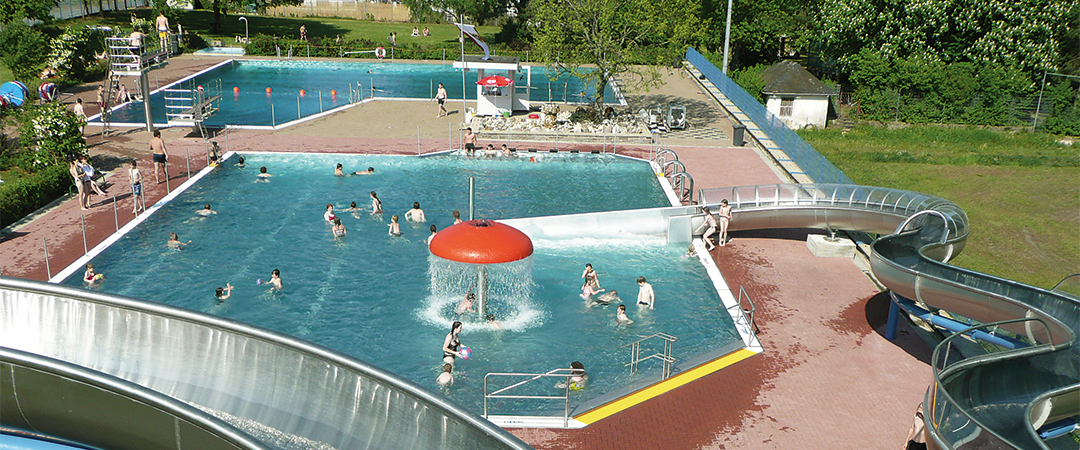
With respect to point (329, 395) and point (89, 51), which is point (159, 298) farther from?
point (89, 51)

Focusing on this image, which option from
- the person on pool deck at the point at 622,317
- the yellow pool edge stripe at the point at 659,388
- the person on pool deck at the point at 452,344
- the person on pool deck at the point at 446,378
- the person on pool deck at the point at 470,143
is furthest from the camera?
the person on pool deck at the point at 470,143

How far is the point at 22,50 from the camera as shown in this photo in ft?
125

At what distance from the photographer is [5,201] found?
20156 millimetres

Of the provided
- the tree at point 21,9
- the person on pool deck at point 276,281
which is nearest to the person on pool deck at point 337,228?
the person on pool deck at point 276,281

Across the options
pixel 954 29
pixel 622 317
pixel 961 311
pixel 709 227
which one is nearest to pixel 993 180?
pixel 709 227

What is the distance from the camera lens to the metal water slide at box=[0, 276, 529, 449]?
6938mm

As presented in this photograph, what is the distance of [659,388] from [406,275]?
759cm

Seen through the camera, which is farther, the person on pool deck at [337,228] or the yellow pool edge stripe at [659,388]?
the person on pool deck at [337,228]

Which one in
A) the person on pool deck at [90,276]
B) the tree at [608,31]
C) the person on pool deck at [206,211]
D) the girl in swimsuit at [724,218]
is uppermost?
the tree at [608,31]

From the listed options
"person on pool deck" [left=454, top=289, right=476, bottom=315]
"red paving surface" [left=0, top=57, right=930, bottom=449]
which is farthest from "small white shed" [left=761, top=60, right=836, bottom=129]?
"person on pool deck" [left=454, top=289, right=476, bottom=315]

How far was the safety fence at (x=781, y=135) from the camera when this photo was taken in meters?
24.2

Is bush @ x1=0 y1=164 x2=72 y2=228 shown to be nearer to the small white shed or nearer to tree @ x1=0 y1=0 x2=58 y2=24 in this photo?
tree @ x1=0 y1=0 x2=58 y2=24

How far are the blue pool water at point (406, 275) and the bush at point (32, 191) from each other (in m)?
3.16

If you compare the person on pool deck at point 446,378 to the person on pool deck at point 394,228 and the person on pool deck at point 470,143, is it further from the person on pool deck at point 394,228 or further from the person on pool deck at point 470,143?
the person on pool deck at point 470,143
